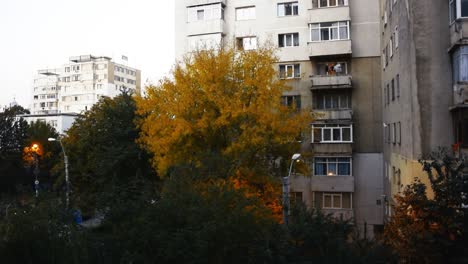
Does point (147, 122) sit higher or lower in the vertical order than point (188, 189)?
higher

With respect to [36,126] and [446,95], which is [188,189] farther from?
[36,126]

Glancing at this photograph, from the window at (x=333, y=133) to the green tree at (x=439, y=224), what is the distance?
16175mm

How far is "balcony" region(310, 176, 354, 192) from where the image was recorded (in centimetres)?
2966

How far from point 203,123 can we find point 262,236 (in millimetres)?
13086

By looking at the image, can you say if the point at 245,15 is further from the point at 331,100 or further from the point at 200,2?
the point at 331,100

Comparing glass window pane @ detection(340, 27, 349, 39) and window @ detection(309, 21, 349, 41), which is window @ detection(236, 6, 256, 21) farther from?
glass window pane @ detection(340, 27, 349, 39)

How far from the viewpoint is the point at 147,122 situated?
24.8 meters

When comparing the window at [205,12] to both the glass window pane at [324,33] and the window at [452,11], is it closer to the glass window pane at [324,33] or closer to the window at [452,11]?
the glass window pane at [324,33]

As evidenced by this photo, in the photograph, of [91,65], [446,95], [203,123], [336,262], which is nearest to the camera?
[336,262]

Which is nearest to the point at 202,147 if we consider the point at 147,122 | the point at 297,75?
the point at 147,122

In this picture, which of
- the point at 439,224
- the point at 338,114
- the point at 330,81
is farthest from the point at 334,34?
the point at 439,224

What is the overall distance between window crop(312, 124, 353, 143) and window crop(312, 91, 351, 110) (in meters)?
1.40

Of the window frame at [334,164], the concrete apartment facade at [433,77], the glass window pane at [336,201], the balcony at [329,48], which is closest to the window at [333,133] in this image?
the window frame at [334,164]

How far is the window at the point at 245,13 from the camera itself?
32406mm
